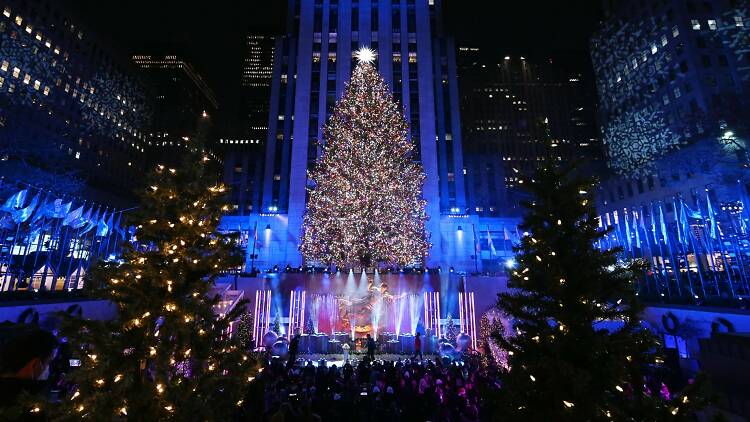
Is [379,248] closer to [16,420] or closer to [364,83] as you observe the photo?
[364,83]

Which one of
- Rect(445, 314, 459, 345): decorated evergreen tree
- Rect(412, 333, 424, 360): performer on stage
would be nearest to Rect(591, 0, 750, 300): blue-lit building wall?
Rect(445, 314, 459, 345): decorated evergreen tree

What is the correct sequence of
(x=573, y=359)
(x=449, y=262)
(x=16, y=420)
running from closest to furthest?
(x=16, y=420), (x=573, y=359), (x=449, y=262)

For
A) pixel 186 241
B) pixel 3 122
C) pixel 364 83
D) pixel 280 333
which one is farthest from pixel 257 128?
pixel 186 241

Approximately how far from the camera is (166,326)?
4992 mm

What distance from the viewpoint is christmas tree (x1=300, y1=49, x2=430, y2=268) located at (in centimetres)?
2322

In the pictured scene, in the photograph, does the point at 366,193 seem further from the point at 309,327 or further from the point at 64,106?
the point at 64,106

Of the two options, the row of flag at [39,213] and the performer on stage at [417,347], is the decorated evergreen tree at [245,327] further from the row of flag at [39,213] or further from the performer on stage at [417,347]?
the performer on stage at [417,347]

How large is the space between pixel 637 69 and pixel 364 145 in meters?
40.8

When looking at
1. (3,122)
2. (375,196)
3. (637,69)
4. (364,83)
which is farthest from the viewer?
(637,69)

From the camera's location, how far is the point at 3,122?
28.5 meters

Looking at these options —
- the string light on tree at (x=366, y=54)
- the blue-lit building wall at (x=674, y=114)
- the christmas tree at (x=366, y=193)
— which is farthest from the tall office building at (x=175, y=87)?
the blue-lit building wall at (x=674, y=114)

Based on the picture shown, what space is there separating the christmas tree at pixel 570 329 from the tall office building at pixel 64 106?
121 feet

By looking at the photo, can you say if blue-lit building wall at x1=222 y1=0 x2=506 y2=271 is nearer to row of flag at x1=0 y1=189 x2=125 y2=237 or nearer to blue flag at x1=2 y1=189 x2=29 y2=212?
row of flag at x1=0 y1=189 x2=125 y2=237

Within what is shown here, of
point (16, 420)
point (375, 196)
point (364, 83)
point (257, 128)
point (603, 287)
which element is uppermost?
point (257, 128)
